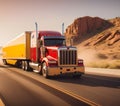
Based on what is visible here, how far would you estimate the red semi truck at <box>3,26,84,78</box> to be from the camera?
18.8 m

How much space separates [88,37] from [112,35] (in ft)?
50.4

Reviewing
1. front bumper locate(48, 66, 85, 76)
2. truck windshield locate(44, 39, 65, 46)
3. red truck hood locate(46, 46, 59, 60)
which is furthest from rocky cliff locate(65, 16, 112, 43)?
front bumper locate(48, 66, 85, 76)

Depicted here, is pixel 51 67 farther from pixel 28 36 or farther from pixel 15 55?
pixel 15 55

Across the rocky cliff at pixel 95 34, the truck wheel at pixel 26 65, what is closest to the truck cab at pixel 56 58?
the truck wheel at pixel 26 65

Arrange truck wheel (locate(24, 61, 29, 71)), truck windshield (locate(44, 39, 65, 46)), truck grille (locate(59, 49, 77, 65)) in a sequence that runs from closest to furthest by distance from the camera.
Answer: truck grille (locate(59, 49, 77, 65)) < truck windshield (locate(44, 39, 65, 46)) < truck wheel (locate(24, 61, 29, 71))

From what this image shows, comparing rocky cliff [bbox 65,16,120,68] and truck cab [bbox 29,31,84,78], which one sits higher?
rocky cliff [bbox 65,16,120,68]

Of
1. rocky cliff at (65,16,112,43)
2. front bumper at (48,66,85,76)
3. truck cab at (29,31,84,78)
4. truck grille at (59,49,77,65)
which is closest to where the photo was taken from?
front bumper at (48,66,85,76)

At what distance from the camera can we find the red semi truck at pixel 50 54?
18.8 m

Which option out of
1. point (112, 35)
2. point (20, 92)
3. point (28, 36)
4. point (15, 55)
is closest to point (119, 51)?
point (112, 35)

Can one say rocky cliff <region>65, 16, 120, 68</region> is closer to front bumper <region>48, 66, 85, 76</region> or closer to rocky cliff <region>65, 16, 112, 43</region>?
rocky cliff <region>65, 16, 112, 43</region>

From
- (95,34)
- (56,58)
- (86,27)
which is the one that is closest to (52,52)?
(56,58)

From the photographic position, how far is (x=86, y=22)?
119875mm

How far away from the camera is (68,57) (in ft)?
62.5

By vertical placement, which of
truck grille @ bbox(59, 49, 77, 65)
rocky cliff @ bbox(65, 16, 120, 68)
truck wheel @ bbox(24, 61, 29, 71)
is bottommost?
truck wheel @ bbox(24, 61, 29, 71)
